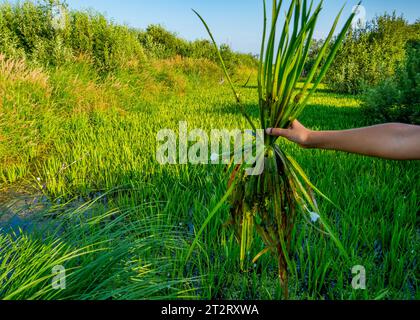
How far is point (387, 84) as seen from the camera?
17.3 feet

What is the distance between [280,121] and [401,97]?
4.68 m

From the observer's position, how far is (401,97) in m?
4.65

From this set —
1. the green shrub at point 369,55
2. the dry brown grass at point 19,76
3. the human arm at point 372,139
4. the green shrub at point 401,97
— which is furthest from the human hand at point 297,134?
the green shrub at point 369,55

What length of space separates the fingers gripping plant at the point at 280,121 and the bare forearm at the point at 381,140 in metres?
0.12

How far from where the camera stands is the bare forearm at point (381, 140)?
2.73ft

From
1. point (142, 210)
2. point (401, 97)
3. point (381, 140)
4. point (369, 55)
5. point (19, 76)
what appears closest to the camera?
point (381, 140)

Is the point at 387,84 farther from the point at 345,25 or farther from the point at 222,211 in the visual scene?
the point at 345,25

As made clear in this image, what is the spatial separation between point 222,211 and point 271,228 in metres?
1.21

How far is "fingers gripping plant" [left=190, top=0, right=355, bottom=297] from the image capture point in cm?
85

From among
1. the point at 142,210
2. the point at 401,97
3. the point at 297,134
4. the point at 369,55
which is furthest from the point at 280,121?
the point at 369,55

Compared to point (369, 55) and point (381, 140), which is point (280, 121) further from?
point (369, 55)

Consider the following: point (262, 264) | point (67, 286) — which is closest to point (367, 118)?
point (262, 264)

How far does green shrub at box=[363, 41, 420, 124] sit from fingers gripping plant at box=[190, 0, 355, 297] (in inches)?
167

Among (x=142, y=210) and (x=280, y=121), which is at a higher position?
(x=280, y=121)
